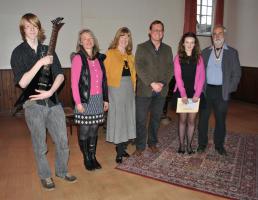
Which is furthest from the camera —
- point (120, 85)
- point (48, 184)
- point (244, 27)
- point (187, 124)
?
point (244, 27)

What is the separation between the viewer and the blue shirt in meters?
3.14

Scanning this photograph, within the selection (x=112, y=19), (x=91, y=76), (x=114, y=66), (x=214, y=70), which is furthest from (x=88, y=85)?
(x=112, y=19)

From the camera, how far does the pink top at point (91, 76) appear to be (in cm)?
268

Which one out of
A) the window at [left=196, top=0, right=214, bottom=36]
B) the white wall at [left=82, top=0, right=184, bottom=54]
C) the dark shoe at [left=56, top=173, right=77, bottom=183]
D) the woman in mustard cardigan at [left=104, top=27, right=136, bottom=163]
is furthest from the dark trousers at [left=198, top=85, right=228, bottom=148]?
the window at [left=196, top=0, right=214, bottom=36]

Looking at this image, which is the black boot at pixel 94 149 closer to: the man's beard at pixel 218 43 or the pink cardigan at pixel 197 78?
the pink cardigan at pixel 197 78

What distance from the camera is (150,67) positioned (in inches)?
123

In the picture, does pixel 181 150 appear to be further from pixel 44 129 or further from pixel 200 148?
pixel 44 129

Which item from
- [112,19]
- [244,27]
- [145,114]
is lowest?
[145,114]

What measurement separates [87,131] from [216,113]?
5.19 ft

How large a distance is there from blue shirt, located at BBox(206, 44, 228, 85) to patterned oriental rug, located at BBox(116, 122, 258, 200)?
97 cm

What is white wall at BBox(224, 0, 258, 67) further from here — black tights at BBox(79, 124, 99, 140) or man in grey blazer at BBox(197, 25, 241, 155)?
black tights at BBox(79, 124, 99, 140)

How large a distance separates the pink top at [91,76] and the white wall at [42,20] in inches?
135

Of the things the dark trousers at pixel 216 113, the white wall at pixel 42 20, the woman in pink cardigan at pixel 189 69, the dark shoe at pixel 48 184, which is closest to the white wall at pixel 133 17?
the white wall at pixel 42 20

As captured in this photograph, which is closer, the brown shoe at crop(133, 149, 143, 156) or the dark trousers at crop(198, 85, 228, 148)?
the dark trousers at crop(198, 85, 228, 148)
